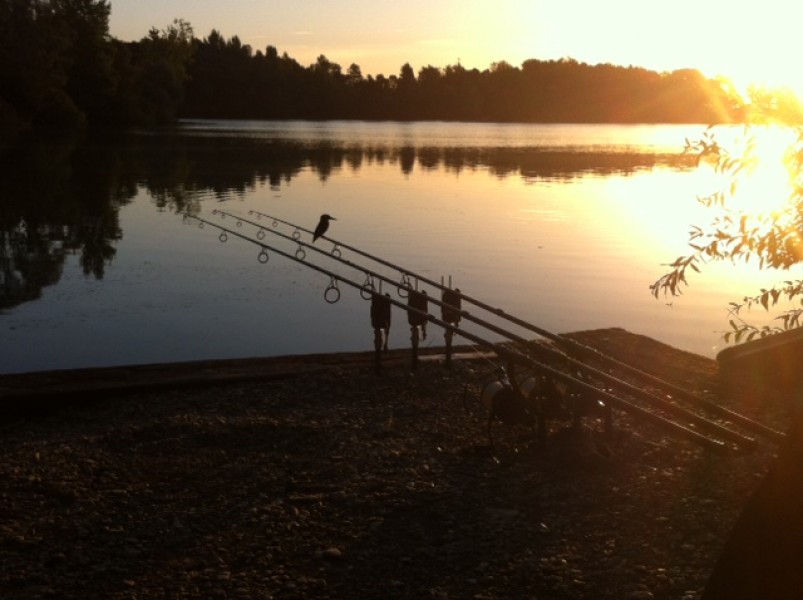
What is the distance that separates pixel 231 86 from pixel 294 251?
141182mm

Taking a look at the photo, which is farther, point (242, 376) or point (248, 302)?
point (248, 302)

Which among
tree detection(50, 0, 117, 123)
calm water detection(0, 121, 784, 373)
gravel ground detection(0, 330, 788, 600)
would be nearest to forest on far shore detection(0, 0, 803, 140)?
tree detection(50, 0, 117, 123)

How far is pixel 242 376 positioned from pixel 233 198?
25.0m

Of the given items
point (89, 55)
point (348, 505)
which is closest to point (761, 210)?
point (348, 505)

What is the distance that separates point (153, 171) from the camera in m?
47.1

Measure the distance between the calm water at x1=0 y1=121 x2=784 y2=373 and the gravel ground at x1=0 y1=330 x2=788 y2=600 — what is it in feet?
16.3

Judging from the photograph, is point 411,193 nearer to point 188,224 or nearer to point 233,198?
point 233,198

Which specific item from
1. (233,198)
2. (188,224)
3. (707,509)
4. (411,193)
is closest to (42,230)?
(188,224)

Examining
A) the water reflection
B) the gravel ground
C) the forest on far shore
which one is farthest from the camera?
the forest on far shore

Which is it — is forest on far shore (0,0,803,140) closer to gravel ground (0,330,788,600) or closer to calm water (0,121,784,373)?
calm water (0,121,784,373)

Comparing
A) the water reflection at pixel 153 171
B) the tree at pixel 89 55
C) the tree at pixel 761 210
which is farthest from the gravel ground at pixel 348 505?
the tree at pixel 89 55

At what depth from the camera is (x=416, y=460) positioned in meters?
7.86

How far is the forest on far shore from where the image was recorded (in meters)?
72.4

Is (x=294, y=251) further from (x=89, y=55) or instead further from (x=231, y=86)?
(x=231, y=86)
